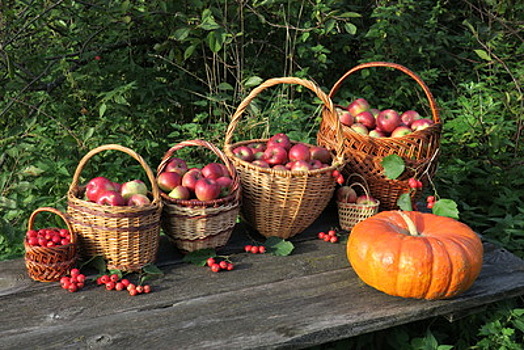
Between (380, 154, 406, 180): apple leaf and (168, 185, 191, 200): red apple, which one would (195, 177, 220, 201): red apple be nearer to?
(168, 185, 191, 200): red apple

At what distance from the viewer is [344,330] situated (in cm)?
191

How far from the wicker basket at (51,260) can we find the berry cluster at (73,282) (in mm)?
55

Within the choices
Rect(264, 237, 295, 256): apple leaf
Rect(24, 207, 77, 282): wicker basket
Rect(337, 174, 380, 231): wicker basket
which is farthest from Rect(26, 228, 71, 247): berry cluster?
Rect(337, 174, 380, 231): wicker basket

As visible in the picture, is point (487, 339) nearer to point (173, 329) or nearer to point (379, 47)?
point (173, 329)

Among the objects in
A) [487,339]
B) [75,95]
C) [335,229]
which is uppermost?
[75,95]

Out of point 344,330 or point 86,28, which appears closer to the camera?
point 344,330

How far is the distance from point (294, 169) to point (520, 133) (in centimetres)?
238

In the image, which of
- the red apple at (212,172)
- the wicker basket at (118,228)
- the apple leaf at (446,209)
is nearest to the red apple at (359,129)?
the apple leaf at (446,209)

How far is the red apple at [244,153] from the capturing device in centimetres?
262

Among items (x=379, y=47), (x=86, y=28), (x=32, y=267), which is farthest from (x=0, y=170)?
(x=379, y=47)

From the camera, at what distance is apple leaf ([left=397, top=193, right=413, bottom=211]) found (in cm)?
258

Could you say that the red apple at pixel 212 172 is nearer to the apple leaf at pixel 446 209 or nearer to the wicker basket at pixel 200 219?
the wicker basket at pixel 200 219

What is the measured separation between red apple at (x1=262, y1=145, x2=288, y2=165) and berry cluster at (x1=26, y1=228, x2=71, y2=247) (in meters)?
0.97

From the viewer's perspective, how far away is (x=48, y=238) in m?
2.12
